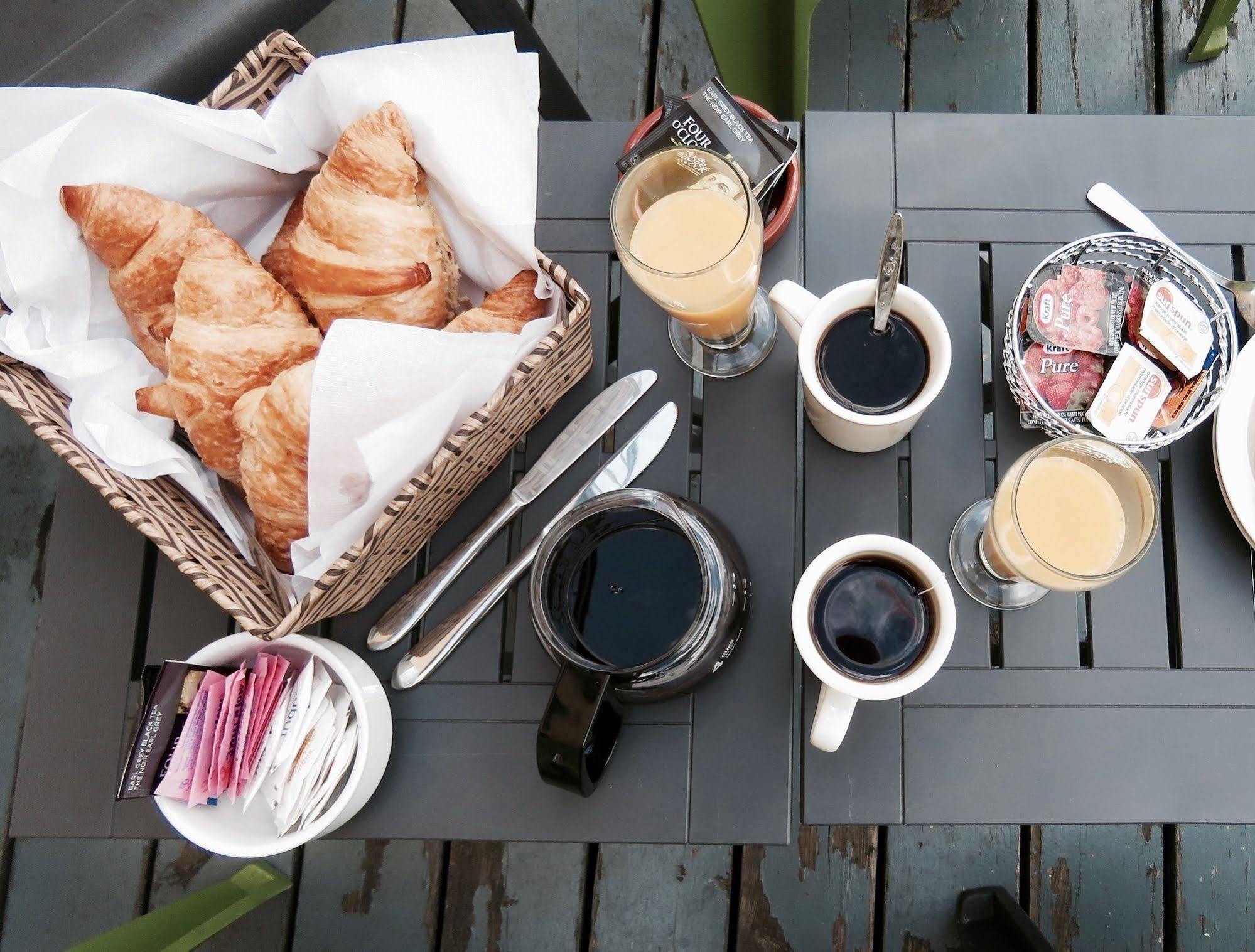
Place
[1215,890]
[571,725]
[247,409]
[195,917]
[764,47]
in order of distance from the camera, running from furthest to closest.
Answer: [1215,890] < [195,917] < [764,47] < [247,409] < [571,725]

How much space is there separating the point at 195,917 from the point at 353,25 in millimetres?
1416

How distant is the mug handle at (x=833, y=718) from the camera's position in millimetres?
580

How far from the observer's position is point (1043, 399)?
685 mm

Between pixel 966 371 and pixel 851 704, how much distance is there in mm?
329

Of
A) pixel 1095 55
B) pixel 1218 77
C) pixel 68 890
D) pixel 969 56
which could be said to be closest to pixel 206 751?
pixel 68 890

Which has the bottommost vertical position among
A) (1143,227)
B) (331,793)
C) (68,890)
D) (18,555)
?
(68,890)

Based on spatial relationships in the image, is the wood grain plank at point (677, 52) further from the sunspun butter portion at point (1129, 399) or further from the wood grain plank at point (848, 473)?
the sunspun butter portion at point (1129, 399)

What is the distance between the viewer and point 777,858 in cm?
124

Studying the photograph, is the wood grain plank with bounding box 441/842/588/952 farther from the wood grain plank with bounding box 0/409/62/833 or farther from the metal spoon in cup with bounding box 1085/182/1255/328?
the metal spoon in cup with bounding box 1085/182/1255/328

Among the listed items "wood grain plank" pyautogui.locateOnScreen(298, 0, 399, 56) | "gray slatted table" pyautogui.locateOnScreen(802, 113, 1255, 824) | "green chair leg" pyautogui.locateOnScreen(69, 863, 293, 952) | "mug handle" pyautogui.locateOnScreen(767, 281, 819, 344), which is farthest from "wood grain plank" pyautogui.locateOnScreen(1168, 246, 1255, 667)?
"wood grain plank" pyautogui.locateOnScreen(298, 0, 399, 56)

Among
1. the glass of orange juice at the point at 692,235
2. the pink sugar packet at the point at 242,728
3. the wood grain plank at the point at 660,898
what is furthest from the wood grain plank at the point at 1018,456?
the wood grain plank at the point at 660,898

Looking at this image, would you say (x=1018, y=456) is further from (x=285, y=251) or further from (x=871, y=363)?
(x=285, y=251)

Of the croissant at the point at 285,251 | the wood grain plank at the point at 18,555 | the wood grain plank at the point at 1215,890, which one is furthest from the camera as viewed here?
the wood grain plank at the point at 18,555

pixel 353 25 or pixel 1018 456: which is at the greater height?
pixel 353 25
